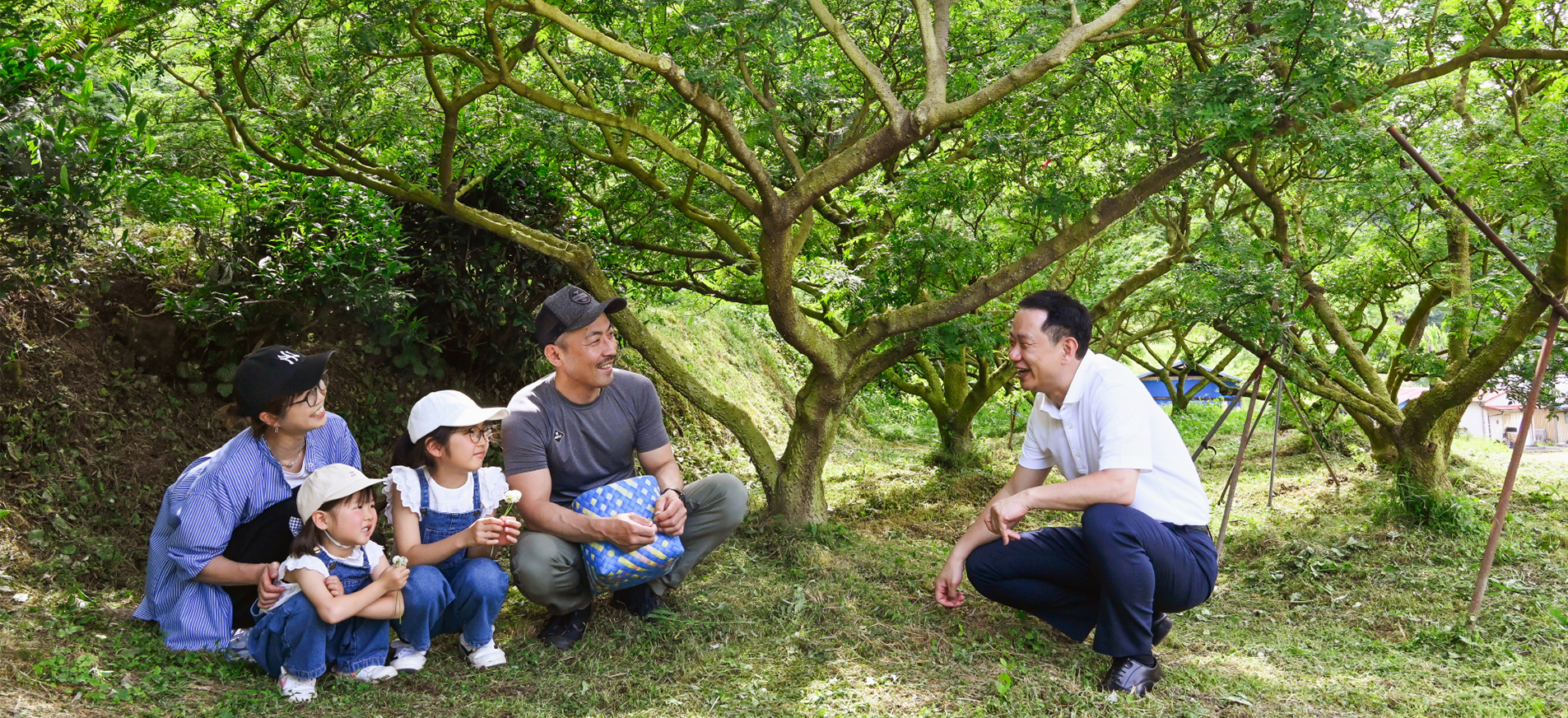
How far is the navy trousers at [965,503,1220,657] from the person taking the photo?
11.6 ft

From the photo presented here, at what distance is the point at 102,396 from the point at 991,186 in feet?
16.1

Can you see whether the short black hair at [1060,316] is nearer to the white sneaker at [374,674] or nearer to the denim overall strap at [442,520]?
the denim overall strap at [442,520]

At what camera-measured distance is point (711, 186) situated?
272 inches

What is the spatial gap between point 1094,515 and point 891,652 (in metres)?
0.95

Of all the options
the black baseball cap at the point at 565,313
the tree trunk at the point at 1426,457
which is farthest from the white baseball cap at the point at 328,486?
the tree trunk at the point at 1426,457

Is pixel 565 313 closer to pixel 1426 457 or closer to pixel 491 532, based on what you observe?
pixel 491 532

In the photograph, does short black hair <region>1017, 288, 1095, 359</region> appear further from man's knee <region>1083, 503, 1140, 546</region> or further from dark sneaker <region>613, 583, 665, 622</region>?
dark sneaker <region>613, 583, 665, 622</region>

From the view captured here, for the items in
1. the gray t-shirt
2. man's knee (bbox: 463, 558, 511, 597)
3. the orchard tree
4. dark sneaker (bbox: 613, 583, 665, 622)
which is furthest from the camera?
the orchard tree

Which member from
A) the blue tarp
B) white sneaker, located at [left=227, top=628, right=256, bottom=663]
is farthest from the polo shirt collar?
the blue tarp

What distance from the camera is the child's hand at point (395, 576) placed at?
3330 mm

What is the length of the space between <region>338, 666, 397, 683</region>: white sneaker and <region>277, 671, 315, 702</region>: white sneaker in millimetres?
149

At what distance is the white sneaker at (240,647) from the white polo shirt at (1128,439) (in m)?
3.01

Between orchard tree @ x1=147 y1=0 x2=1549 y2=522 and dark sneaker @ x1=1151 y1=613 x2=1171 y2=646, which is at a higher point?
orchard tree @ x1=147 y1=0 x2=1549 y2=522

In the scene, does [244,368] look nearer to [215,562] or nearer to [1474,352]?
[215,562]
